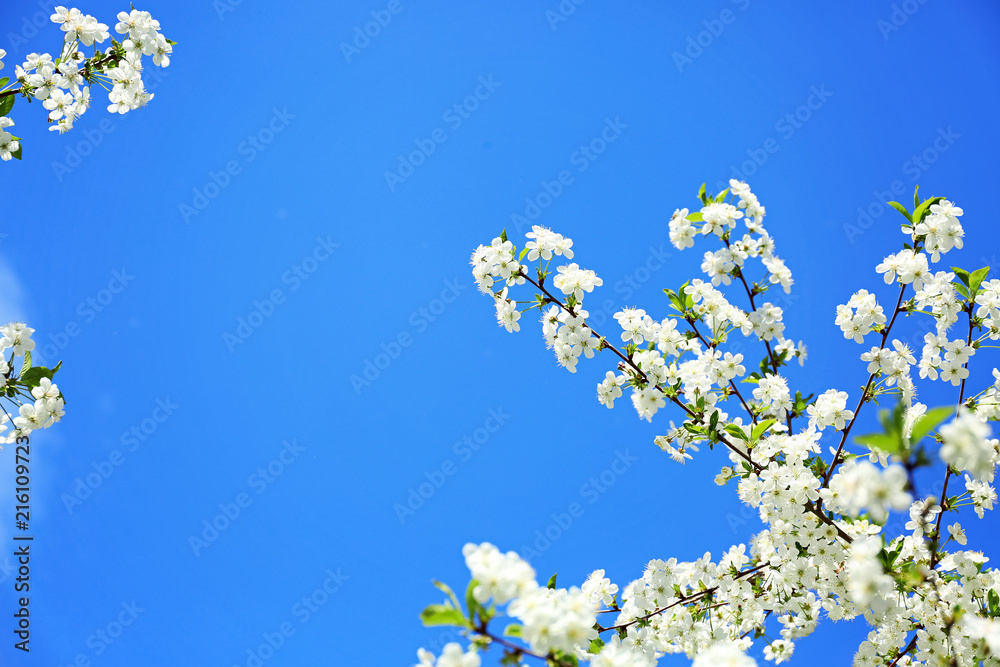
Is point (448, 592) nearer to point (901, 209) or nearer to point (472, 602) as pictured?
point (472, 602)

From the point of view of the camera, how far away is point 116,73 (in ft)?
12.4

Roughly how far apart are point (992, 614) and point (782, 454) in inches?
59.7

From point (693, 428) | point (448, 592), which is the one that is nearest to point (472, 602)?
point (448, 592)

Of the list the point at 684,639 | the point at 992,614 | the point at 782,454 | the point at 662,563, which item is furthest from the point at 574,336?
the point at 992,614

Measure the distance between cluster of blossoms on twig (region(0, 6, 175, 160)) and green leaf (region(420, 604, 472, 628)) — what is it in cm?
394

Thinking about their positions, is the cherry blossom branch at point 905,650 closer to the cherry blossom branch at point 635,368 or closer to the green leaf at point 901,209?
the cherry blossom branch at point 635,368

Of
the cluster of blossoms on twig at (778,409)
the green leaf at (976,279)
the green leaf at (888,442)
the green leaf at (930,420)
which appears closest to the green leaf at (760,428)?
the cluster of blossoms on twig at (778,409)

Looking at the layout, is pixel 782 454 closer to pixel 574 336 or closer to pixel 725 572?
pixel 725 572

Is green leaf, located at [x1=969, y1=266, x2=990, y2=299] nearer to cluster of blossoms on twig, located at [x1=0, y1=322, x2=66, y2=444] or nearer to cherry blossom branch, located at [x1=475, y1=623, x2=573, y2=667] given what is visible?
cherry blossom branch, located at [x1=475, y1=623, x2=573, y2=667]

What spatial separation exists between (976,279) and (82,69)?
244 inches

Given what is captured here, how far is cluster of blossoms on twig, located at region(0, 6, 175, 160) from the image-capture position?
3.48 m

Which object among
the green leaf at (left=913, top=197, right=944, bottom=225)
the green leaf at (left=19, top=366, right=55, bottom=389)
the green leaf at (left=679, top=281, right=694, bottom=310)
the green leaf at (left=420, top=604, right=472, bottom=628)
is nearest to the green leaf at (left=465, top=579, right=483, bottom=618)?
the green leaf at (left=420, top=604, right=472, bottom=628)

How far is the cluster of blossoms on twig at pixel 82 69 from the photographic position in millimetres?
3484

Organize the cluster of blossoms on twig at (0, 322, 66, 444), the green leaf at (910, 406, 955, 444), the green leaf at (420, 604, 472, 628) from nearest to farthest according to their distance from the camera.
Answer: the green leaf at (910, 406, 955, 444) → the green leaf at (420, 604, 472, 628) → the cluster of blossoms on twig at (0, 322, 66, 444)
